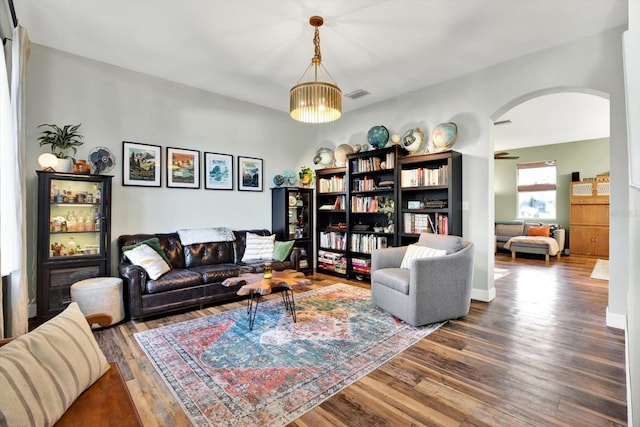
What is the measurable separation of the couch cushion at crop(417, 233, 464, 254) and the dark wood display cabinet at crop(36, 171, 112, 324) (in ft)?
12.0

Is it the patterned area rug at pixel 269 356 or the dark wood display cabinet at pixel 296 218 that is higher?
the dark wood display cabinet at pixel 296 218

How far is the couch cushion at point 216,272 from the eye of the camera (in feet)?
11.8

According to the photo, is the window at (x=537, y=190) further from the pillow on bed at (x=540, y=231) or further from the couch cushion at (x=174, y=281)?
the couch cushion at (x=174, y=281)

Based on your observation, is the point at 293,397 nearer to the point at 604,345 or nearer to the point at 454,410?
the point at 454,410

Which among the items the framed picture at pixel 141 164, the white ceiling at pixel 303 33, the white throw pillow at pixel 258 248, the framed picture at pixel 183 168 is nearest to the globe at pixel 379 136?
the white ceiling at pixel 303 33

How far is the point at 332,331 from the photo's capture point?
→ 2.87 metres

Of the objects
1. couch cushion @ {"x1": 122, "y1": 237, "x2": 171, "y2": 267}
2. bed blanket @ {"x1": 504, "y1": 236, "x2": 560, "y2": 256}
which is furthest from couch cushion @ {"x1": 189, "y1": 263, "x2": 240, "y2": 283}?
bed blanket @ {"x1": 504, "y1": 236, "x2": 560, "y2": 256}

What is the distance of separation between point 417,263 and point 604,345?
5.52 ft

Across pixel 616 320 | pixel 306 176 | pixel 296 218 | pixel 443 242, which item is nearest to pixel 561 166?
pixel 616 320

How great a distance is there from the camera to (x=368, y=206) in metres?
4.97

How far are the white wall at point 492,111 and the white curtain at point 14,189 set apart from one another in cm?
436

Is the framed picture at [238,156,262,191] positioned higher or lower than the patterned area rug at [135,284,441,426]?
higher

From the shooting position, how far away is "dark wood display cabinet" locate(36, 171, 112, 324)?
3.01m

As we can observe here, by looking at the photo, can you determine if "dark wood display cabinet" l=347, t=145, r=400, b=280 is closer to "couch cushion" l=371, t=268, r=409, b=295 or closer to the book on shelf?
the book on shelf
